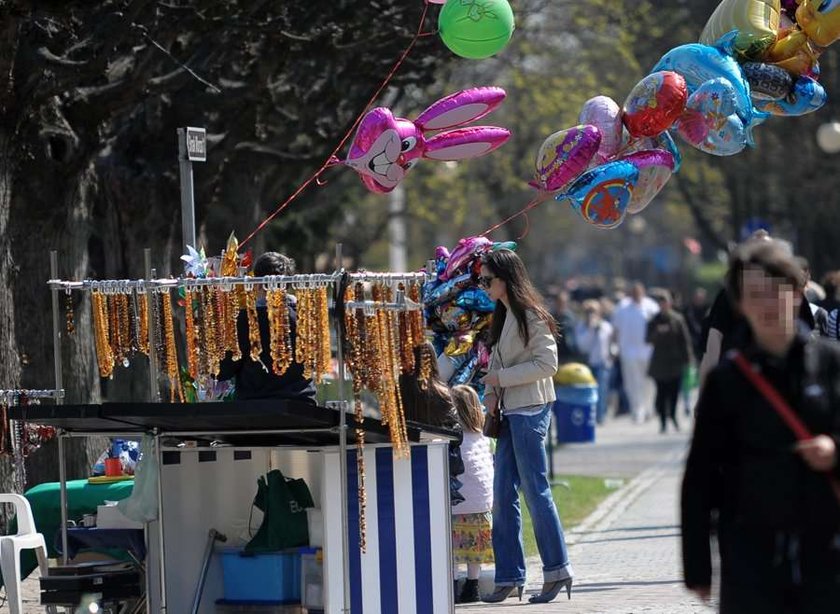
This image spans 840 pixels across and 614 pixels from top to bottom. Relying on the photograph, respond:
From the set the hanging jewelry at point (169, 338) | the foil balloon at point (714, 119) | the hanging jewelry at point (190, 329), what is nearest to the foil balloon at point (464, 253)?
the foil balloon at point (714, 119)

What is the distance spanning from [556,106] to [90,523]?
29.7 metres

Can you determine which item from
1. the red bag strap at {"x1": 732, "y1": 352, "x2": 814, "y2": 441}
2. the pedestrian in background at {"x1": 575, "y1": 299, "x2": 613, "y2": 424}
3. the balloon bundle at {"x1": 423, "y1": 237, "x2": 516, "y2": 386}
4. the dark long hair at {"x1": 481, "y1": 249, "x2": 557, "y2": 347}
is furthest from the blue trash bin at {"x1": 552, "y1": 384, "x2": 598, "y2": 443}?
the red bag strap at {"x1": 732, "y1": 352, "x2": 814, "y2": 441}

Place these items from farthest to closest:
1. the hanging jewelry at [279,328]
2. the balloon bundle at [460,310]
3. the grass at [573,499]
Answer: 1. the grass at [573,499]
2. the balloon bundle at [460,310]
3. the hanging jewelry at [279,328]

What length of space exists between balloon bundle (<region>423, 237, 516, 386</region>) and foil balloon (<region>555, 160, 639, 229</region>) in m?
0.51

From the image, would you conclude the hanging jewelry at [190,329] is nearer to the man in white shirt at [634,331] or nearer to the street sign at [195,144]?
the street sign at [195,144]

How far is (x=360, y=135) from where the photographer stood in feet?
31.9

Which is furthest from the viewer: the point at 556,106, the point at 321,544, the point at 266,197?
the point at 556,106

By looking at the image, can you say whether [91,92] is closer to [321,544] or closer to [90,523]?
[90,523]

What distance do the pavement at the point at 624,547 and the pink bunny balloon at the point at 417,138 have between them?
2.51 meters

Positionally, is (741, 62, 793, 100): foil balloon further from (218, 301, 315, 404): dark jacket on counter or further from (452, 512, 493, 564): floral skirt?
(218, 301, 315, 404): dark jacket on counter

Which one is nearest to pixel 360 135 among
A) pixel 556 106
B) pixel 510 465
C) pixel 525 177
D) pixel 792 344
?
pixel 510 465

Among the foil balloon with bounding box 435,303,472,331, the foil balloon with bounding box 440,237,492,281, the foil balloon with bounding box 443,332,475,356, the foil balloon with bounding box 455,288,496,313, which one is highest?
the foil balloon with bounding box 440,237,492,281

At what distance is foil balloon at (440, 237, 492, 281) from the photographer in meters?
10.1

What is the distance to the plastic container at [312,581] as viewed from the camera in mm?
7938
